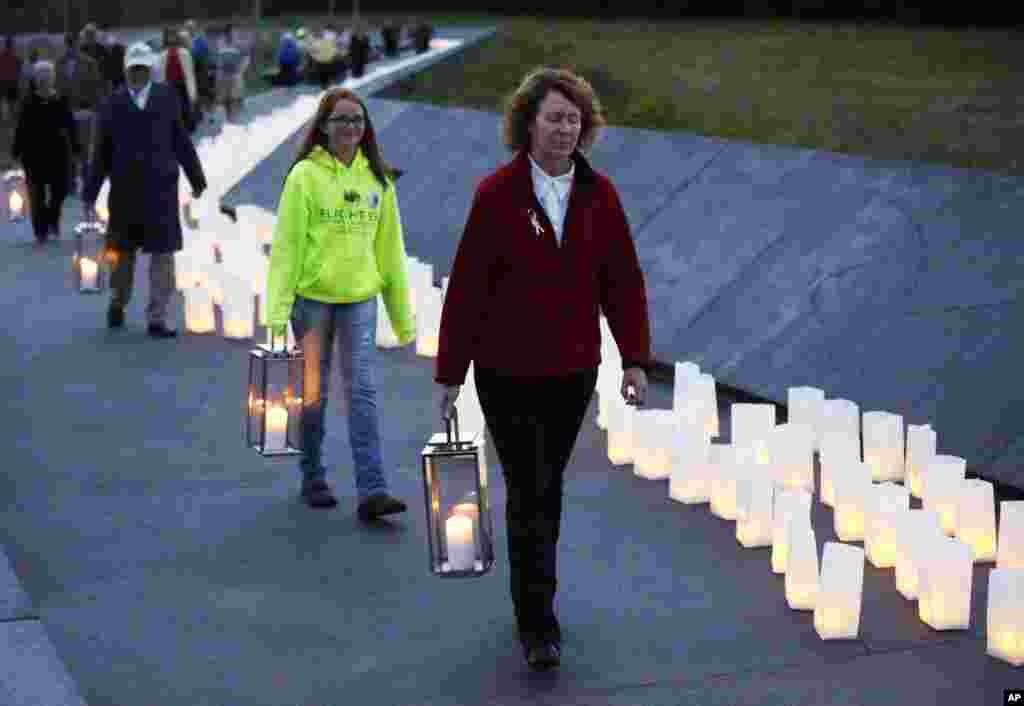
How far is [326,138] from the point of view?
1001 cm

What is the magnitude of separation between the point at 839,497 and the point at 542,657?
2.31m

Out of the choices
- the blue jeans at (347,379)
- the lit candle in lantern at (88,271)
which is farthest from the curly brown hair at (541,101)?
Answer: the lit candle in lantern at (88,271)

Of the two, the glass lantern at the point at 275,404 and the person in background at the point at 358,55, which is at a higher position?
the glass lantern at the point at 275,404

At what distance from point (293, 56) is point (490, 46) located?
31.8 feet

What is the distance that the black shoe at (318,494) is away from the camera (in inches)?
399

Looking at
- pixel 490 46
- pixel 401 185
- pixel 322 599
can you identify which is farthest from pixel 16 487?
pixel 490 46

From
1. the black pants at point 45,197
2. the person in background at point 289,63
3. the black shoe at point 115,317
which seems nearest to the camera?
the black shoe at point 115,317

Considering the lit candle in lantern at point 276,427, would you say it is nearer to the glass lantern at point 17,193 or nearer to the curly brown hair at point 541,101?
the curly brown hair at point 541,101

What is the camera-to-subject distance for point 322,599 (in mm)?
8531

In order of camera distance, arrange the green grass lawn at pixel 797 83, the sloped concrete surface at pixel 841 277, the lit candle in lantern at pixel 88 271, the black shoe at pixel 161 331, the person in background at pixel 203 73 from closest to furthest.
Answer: the sloped concrete surface at pixel 841 277 < the black shoe at pixel 161 331 < the lit candle in lantern at pixel 88 271 < the green grass lawn at pixel 797 83 < the person in background at pixel 203 73

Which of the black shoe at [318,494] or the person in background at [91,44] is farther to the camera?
the person in background at [91,44]

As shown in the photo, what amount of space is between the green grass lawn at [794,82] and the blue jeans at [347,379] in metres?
7.28

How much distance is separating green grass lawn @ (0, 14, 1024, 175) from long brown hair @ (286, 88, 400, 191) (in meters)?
7.05

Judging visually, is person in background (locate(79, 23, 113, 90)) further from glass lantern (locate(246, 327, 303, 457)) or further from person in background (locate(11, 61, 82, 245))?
glass lantern (locate(246, 327, 303, 457))
